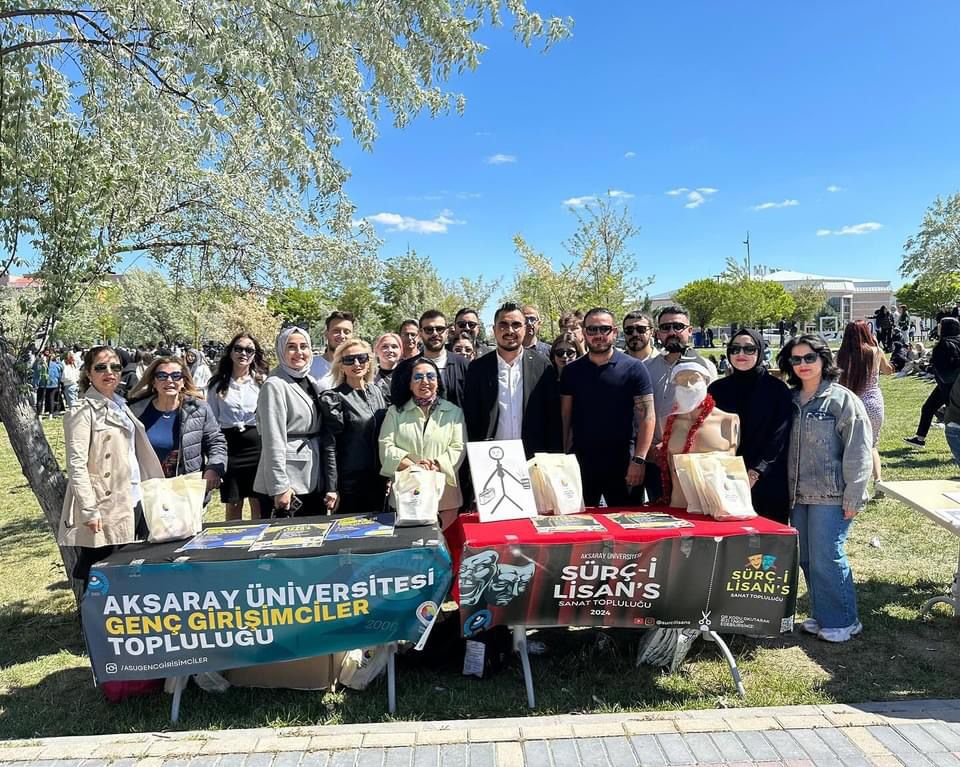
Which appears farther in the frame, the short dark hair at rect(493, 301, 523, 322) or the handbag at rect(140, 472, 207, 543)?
the short dark hair at rect(493, 301, 523, 322)

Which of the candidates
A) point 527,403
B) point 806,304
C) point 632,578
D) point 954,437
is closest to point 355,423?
point 527,403

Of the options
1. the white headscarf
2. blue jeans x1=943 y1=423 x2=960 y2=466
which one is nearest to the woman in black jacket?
the white headscarf

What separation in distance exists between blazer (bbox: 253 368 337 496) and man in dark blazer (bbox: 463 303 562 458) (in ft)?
3.21

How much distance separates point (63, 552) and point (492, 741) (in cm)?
339

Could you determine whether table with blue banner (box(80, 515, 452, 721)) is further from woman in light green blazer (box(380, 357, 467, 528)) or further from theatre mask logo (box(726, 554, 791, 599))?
theatre mask logo (box(726, 554, 791, 599))

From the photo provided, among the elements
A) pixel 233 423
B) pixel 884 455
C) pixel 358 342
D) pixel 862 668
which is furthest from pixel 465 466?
pixel 884 455

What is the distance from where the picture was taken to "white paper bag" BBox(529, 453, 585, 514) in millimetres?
3648

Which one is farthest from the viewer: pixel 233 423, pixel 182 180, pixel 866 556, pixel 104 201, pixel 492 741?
pixel 182 180

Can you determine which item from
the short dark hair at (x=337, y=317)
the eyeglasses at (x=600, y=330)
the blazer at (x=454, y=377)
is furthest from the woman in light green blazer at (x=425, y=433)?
the short dark hair at (x=337, y=317)

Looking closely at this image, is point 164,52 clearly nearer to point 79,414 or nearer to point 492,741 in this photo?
point 79,414

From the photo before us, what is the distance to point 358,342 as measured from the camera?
165 inches

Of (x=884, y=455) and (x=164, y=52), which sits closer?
(x=164, y=52)

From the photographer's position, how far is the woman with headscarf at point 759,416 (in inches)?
151

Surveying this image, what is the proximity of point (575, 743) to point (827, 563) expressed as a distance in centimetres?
205
